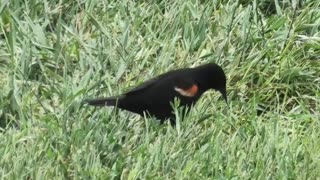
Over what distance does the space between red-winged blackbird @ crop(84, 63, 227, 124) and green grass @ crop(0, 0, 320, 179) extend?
8 centimetres

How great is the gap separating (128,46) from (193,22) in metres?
0.47

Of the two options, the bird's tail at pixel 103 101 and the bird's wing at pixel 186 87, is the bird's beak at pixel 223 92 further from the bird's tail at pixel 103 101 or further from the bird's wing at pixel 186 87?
the bird's tail at pixel 103 101

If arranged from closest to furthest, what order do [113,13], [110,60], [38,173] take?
[38,173] → [110,60] → [113,13]

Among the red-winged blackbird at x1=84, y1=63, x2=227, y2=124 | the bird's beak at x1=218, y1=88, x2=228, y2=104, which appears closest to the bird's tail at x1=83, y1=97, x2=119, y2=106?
the red-winged blackbird at x1=84, y1=63, x2=227, y2=124

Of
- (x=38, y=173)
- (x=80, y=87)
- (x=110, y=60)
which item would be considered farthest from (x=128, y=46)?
(x=38, y=173)

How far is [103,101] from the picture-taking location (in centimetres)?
566

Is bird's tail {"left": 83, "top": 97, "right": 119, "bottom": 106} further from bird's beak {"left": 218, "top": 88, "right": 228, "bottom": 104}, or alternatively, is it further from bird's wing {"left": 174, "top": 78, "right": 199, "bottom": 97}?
bird's beak {"left": 218, "top": 88, "right": 228, "bottom": 104}

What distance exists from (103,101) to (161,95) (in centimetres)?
31

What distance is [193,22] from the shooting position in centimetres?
681

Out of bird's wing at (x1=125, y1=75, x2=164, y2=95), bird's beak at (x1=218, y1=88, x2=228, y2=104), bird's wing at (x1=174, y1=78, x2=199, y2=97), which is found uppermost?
bird's wing at (x1=125, y1=75, x2=164, y2=95)

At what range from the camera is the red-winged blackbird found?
225 inches

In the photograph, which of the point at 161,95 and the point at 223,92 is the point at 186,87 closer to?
the point at 161,95

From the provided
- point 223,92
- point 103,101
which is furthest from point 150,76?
point 103,101

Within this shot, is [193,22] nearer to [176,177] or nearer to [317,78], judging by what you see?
[317,78]
